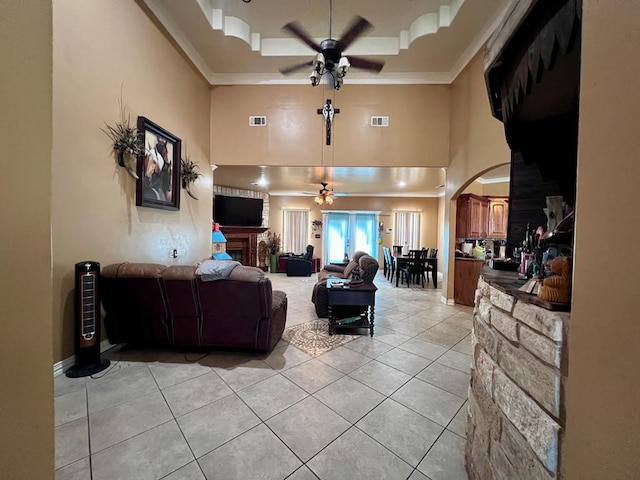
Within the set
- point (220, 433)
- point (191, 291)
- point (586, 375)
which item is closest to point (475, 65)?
point (586, 375)

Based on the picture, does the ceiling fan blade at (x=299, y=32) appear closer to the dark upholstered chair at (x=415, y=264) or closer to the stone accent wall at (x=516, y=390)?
the stone accent wall at (x=516, y=390)

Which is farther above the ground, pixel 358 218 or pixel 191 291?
pixel 358 218

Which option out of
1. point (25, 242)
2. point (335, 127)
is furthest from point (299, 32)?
point (25, 242)

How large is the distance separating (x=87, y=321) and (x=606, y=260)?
11.0 feet

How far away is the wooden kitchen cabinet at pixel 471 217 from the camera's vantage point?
5.98 m

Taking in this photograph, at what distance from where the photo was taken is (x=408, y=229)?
9227 mm

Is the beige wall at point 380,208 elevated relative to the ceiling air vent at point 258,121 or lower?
lower

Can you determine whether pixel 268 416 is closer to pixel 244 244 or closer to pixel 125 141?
pixel 125 141

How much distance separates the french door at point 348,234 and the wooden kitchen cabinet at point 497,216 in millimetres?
3739

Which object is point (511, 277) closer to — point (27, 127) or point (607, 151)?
point (607, 151)

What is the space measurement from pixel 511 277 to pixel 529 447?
2.56 feet

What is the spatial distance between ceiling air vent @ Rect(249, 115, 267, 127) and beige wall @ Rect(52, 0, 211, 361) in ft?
4.30

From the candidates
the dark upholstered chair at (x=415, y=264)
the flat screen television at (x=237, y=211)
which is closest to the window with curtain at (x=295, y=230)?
the flat screen television at (x=237, y=211)

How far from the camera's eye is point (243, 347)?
2.64 metres
